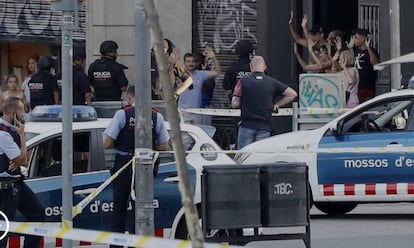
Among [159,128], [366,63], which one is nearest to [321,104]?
[366,63]

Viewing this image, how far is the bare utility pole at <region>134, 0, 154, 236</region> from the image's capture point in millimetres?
9797

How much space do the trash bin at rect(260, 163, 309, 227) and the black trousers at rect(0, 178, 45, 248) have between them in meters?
2.24

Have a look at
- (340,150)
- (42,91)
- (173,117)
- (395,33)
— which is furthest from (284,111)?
(173,117)

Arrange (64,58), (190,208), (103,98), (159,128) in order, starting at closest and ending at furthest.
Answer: (190,208), (64,58), (159,128), (103,98)

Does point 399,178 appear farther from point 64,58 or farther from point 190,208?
point 190,208

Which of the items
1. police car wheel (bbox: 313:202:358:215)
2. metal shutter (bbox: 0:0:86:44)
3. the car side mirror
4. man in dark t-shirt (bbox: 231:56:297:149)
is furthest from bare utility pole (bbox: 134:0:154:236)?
metal shutter (bbox: 0:0:86:44)

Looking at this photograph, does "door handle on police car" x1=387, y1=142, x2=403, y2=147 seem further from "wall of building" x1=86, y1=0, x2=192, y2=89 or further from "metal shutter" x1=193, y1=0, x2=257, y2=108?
"wall of building" x1=86, y1=0, x2=192, y2=89

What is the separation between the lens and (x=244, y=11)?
903 inches

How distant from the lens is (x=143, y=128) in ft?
32.7

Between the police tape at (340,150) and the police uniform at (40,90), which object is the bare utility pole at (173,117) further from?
the police uniform at (40,90)

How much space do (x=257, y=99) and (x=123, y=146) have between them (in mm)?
4814

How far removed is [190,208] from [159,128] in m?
6.46

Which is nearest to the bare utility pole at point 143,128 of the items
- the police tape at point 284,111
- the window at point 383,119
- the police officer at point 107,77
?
the window at point 383,119

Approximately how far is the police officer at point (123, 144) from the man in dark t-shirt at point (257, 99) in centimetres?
440
